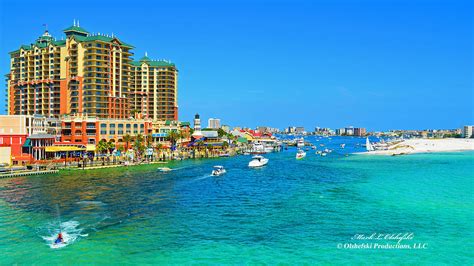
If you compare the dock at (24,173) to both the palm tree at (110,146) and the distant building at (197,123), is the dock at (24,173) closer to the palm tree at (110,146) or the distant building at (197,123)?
the palm tree at (110,146)

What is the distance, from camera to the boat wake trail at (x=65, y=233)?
39812 millimetres

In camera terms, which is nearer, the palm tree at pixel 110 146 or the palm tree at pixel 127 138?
the palm tree at pixel 110 146

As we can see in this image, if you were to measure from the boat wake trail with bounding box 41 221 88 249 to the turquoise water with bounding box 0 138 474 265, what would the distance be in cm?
11

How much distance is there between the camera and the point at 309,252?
3697 cm

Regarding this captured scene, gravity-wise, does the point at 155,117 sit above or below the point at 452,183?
above

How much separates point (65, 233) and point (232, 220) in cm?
1923

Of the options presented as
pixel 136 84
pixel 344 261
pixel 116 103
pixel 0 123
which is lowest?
pixel 344 261

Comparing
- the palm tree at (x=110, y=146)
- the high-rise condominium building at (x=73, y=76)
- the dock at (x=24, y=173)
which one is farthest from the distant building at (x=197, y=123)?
the dock at (x=24, y=173)

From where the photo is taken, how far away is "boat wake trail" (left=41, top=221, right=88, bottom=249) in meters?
39.8

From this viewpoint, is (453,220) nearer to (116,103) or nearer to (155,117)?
(116,103)

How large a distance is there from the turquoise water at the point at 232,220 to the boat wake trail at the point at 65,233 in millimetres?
115

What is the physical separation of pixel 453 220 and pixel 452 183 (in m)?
33.8

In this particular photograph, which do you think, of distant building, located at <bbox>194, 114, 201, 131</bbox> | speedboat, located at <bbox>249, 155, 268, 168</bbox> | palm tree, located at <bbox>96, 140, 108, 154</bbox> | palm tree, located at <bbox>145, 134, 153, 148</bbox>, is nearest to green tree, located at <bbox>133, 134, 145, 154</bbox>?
palm tree, located at <bbox>145, 134, 153, 148</bbox>

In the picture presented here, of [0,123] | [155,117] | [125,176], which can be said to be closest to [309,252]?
[125,176]
